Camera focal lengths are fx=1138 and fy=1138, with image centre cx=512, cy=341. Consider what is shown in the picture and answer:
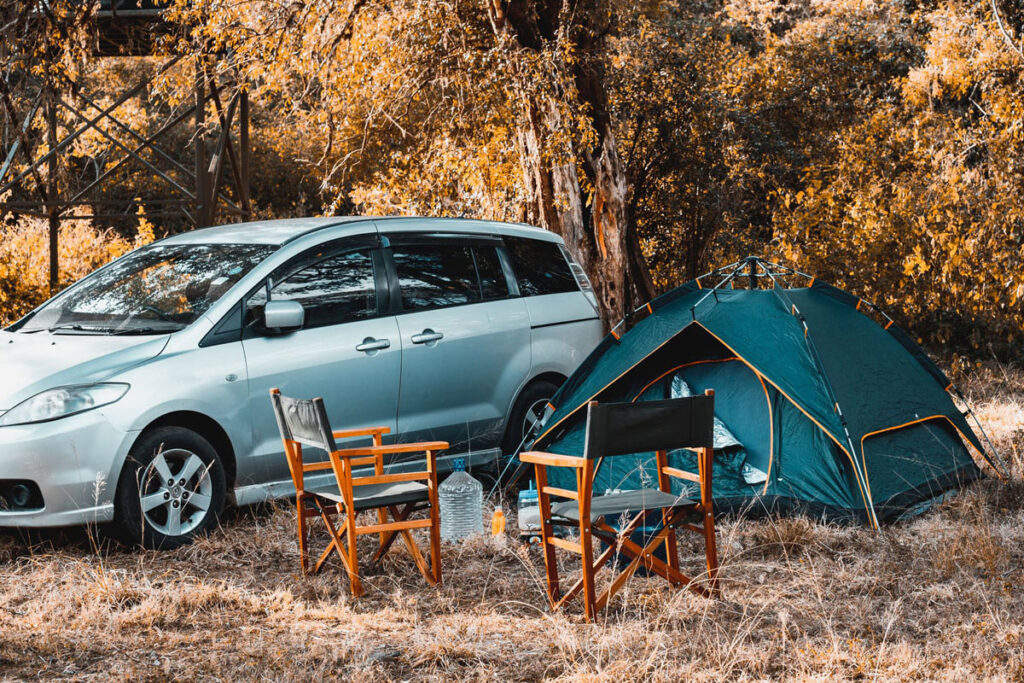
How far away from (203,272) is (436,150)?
5174mm

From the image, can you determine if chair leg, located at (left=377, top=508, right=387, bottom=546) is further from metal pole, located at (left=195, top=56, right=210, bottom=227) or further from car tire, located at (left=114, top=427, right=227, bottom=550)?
metal pole, located at (left=195, top=56, right=210, bottom=227)

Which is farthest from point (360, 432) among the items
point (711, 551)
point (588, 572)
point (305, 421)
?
point (711, 551)

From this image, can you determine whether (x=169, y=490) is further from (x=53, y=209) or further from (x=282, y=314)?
(x=53, y=209)

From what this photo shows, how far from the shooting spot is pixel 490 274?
7707mm

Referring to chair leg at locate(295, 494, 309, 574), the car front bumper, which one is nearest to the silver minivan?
the car front bumper

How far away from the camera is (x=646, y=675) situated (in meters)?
4.06

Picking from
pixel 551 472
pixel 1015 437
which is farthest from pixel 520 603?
pixel 1015 437

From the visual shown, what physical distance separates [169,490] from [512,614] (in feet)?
6.91

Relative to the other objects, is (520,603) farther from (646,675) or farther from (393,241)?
(393,241)

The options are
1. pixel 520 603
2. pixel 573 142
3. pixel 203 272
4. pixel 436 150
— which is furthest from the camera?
pixel 436 150

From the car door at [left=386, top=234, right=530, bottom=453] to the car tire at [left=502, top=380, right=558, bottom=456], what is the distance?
0.30ft

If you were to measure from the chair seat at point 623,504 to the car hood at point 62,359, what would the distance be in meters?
2.41

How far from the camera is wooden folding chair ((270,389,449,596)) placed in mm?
5051

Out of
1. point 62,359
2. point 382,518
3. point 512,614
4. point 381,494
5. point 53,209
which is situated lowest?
point 512,614
